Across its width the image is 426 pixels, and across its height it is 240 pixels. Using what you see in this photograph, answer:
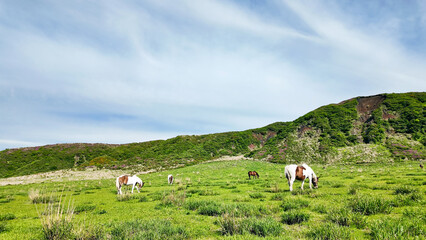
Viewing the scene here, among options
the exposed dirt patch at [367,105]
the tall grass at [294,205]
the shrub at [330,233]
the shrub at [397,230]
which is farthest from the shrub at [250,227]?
the exposed dirt patch at [367,105]

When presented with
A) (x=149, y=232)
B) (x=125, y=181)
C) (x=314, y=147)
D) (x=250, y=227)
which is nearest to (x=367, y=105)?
(x=314, y=147)

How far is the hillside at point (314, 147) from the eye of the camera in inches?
1758

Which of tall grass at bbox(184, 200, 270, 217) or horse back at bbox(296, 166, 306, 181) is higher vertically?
horse back at bbox(296, 166, 306, 181)

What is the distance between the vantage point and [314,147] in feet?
165

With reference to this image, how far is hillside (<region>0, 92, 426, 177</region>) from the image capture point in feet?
147

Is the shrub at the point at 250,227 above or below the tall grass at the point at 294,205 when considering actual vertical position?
above

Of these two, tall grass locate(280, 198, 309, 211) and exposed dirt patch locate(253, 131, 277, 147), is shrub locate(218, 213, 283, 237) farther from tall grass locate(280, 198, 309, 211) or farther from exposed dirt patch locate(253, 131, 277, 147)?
exposed dirt patch locate(253, 131, 277, 147)

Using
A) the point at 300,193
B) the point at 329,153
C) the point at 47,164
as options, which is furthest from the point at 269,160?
the point at 47,164

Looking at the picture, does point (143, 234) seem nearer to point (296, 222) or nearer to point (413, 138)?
point (296, 222)

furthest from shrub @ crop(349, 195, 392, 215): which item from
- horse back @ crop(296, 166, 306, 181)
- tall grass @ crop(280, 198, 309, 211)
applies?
horse back @ crop(296, 166, 306, 181)

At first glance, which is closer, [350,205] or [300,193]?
[350,205]

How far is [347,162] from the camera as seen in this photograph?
1591 inches

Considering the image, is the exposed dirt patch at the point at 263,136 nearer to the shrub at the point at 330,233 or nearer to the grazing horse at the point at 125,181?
the grazing horse at the point at 125,181

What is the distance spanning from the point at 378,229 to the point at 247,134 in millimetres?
83465
